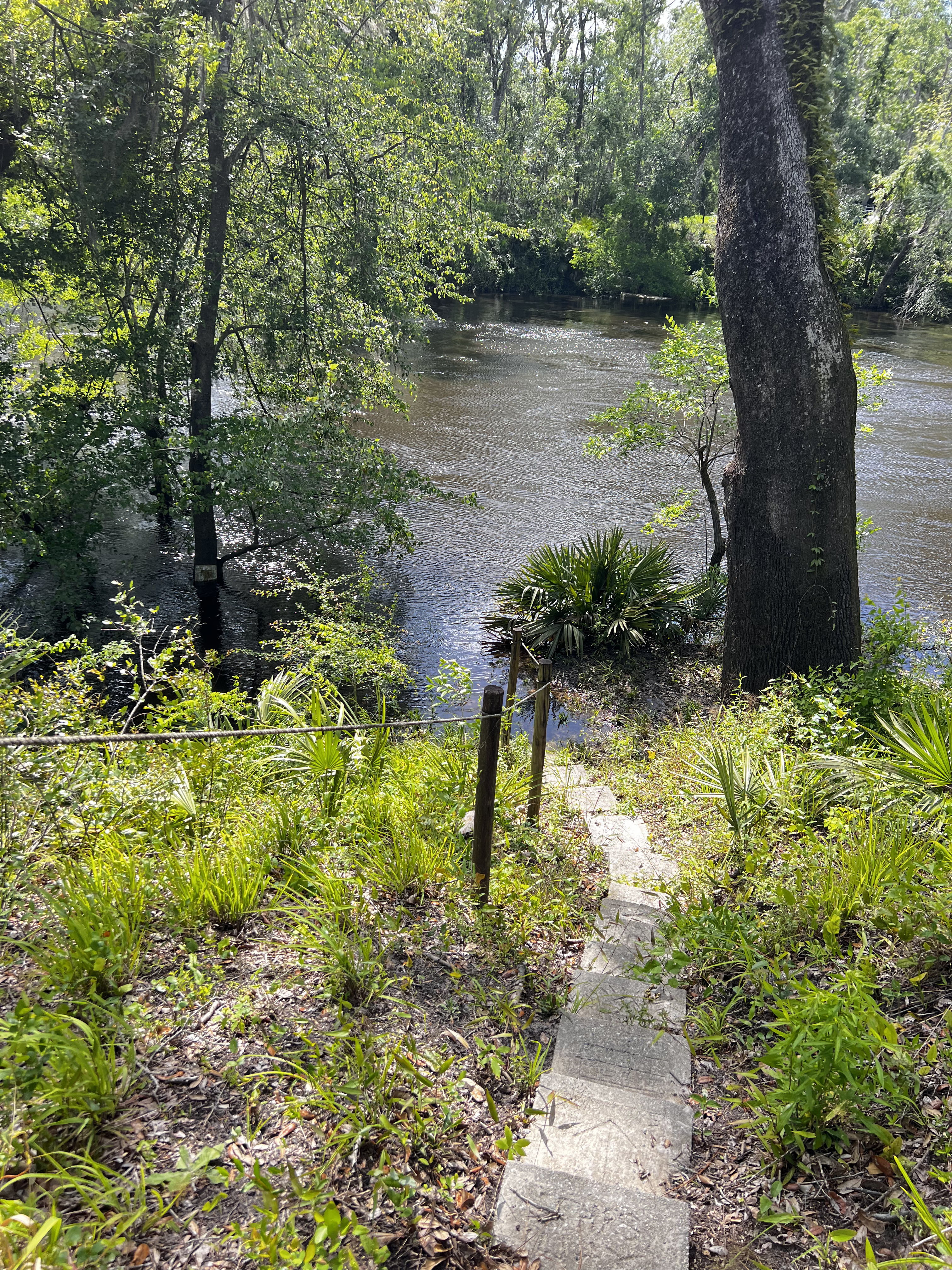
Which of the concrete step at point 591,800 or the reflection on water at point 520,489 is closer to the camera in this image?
the concrete step at point 591,800

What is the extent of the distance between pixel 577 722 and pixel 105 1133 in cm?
588

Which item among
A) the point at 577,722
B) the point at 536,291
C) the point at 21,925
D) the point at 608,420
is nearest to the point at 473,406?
the point at 608,420

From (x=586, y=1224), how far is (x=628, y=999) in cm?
100

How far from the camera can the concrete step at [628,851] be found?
4105 mm

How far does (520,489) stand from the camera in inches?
542

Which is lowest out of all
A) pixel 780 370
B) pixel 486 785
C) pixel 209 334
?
pixel 486 785

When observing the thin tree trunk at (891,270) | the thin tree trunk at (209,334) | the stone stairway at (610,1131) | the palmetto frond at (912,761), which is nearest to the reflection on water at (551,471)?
the thin tree trunk at (209,334)

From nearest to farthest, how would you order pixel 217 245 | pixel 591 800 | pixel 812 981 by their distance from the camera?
pixel 812 981
pixel 591 800
pixel 217 245

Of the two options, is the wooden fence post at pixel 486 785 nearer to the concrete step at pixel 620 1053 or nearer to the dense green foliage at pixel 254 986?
the dense green foliage at pixel 254 986

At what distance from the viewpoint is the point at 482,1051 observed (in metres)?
2.74

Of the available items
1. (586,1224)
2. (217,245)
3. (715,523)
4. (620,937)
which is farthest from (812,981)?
(217,245)

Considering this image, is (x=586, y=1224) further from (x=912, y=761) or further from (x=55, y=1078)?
(x=912, y=761)

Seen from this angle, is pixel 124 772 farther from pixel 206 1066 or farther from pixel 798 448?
pixel 798 448

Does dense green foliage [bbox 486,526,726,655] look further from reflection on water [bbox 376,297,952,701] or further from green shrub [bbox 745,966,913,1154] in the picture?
green shrub [bbox 745,966,913,1154]
